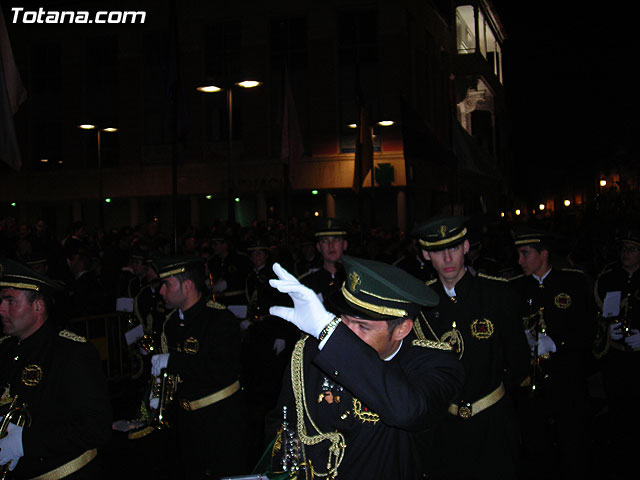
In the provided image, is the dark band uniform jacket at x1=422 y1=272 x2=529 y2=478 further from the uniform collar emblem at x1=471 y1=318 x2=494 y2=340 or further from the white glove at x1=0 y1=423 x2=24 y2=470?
the white glove at x1=0 y1=423 x2=24 y2=470

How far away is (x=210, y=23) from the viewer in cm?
3247

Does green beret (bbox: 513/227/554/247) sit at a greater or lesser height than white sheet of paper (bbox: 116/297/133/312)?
greater

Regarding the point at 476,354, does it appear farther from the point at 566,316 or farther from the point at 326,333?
the point at 326,333

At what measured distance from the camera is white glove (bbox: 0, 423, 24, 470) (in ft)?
12.1

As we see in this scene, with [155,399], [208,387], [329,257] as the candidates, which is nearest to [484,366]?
[208,387]

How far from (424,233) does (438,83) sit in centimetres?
3581

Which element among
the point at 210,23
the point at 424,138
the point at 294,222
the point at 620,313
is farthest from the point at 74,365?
the point at 210,23

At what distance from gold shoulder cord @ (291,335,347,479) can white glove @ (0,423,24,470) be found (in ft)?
6.07

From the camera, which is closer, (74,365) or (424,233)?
(74,365)

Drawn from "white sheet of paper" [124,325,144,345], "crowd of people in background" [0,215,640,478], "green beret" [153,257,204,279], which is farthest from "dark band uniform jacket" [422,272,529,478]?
"white sheet of paper" [124,325,144,345]

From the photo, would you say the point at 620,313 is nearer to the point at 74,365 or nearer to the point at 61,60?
the point at 74,365

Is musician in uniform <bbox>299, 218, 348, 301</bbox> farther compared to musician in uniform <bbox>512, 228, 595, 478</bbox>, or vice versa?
musician in uniform <bbox>299, 218, 348, 301</bbox>

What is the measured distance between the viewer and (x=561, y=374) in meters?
6.20

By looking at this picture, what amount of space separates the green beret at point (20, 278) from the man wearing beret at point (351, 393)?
6.72ft
